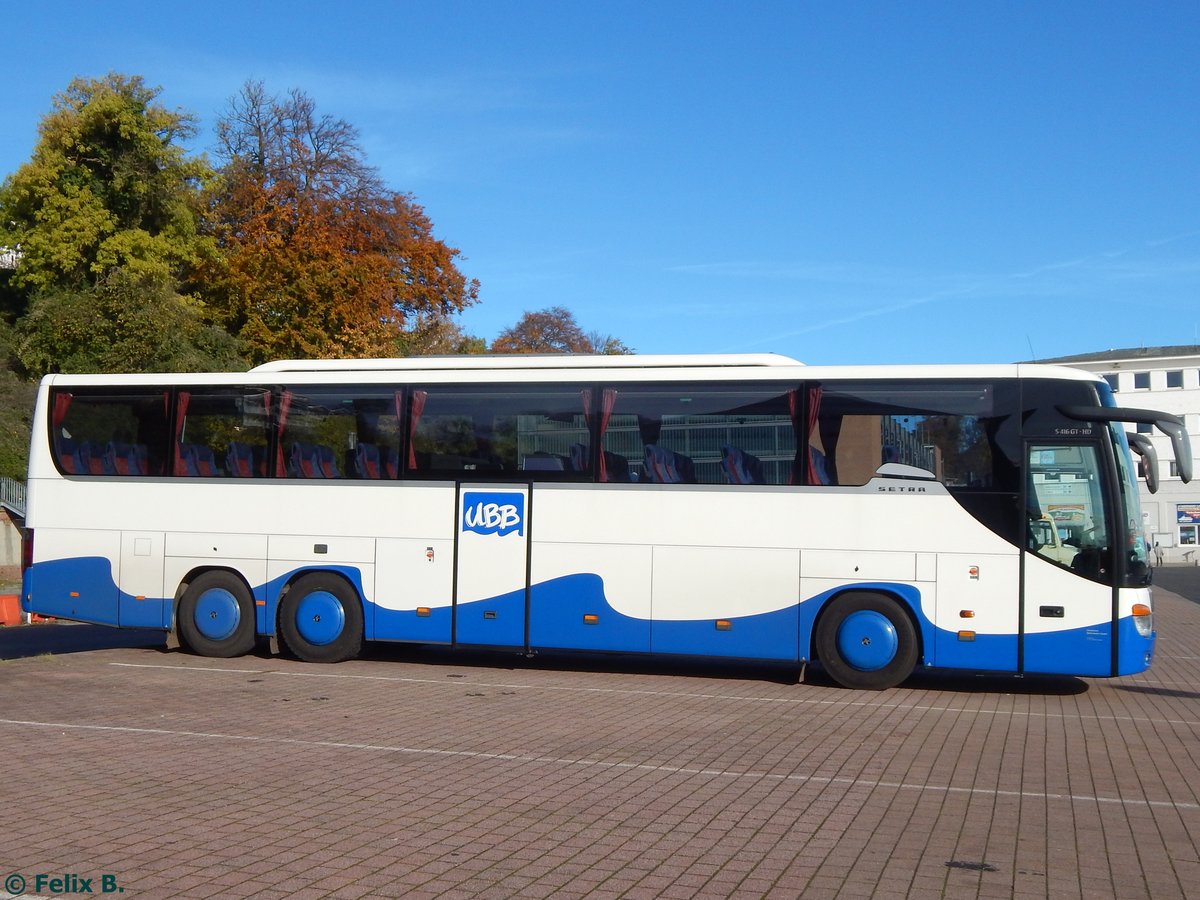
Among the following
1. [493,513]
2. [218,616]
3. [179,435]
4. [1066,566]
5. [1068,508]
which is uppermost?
[179,435]

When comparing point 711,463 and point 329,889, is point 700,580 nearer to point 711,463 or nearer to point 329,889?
point 711,463

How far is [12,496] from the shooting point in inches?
1451

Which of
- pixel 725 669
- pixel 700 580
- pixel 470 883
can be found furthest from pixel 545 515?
pixel 470 883

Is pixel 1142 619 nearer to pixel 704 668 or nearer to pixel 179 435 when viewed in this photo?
pixel 704 668

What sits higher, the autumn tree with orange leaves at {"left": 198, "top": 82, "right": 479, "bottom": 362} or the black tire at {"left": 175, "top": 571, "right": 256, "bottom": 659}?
the autumn tree with orange leaves at {"left": 198, "top": 82, "right": 479, "bottom": 362}

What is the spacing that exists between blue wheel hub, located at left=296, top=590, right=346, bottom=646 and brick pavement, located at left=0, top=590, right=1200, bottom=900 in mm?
1362

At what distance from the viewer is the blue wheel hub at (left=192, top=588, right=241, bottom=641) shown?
1537cm

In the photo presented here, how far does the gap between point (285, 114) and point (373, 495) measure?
36.9 metres

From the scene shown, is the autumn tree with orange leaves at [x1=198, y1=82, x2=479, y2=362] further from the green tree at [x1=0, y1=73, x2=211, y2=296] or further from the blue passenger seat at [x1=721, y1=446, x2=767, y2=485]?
the blue passenger seat at [x1=721, y1=446, x2=767, y2=485]

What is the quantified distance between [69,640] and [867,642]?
41.2ft

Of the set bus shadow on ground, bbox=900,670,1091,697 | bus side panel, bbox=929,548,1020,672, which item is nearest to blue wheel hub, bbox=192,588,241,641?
bus shadow on ground, bbox=900,670,1091,697

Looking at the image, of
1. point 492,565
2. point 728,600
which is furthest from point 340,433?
point 728,600

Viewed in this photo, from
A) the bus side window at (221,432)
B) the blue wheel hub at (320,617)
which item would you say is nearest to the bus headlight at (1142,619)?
the blue wheel hub at (320,617)

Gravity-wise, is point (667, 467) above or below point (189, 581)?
above
